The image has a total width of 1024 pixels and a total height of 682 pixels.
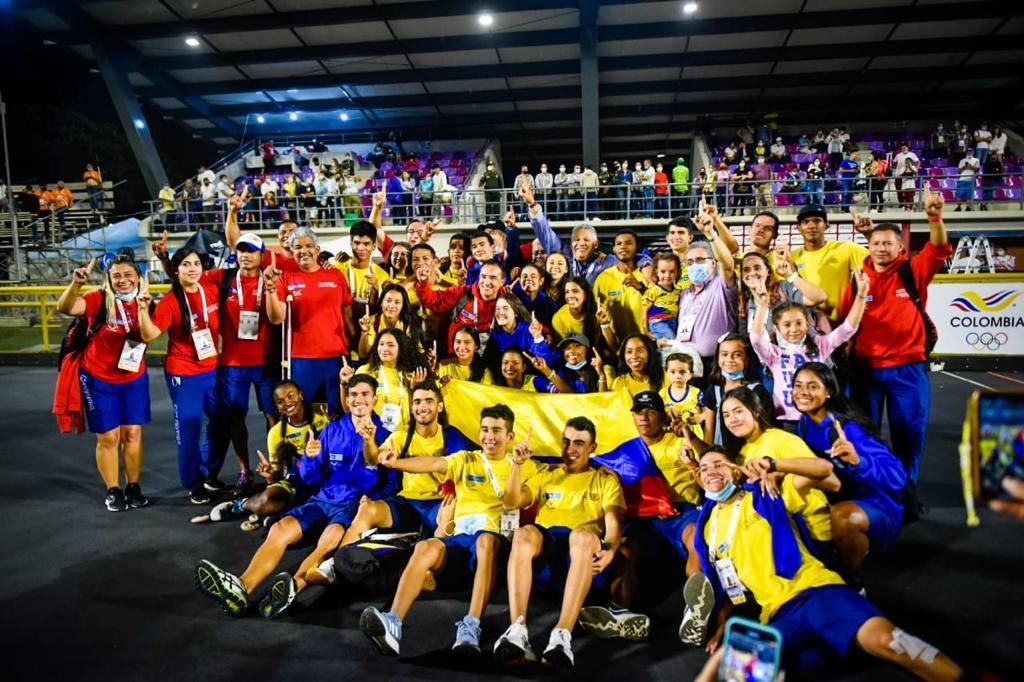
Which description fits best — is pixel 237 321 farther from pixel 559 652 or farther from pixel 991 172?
pixel 991 172

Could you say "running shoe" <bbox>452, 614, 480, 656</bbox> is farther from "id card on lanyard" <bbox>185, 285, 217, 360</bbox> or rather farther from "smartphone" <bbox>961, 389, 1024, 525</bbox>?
"id card on lanyard" <bbox>185, 285, 217, 360</bbox>

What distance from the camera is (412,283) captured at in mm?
5727

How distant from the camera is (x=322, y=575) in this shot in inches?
142

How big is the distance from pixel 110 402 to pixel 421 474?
2839mm

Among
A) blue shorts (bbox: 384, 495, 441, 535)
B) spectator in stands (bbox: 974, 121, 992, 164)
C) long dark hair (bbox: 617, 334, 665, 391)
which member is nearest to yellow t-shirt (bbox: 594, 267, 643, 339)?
long dark hair (bbox: 617, 334, 665, 391)

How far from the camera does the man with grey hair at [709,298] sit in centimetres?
458

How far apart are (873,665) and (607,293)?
349 centimetres

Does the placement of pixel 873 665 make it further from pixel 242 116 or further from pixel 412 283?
pixel 242 116

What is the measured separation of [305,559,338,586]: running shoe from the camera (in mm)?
3600

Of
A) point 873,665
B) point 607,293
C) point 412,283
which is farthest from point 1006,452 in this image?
point 412,283

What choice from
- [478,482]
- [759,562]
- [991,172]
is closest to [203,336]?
[478,482]

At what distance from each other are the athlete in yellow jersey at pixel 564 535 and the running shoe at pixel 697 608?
0.47 metres

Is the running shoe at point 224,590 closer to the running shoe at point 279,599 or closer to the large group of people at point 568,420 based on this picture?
the large group of people at point 568,420

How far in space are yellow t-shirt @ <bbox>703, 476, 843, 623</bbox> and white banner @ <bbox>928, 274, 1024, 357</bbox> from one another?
31.6ft
